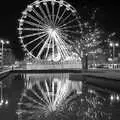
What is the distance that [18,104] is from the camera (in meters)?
12.2

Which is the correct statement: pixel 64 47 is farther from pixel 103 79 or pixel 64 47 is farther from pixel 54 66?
pixel 103 79

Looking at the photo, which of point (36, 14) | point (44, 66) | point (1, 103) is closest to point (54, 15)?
point (36, 14)

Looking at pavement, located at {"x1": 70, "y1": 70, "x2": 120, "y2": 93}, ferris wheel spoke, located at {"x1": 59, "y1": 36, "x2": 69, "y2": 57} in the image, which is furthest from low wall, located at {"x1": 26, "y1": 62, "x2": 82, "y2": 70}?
pavement, located at {"x1": 70, "y1": 70, "x2": 120, "y2": 93}

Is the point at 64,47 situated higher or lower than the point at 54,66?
higher

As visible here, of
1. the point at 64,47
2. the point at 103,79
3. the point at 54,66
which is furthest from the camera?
the point at 54,66

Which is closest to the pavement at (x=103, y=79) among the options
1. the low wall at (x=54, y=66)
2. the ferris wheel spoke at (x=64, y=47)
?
the ferris wheel spoke at (x=64, y=47)

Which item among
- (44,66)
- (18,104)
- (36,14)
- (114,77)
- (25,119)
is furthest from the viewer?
(44,66)

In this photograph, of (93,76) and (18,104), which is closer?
(18,104)

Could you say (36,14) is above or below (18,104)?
above

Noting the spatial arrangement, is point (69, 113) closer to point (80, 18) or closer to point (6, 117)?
point (6, 117)

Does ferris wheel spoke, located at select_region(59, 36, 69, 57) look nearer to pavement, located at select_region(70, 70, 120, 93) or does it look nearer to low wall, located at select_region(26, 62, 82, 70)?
low wall, located at select_region(26, 62, 82, 70)

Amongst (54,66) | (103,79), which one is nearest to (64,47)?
(54,66)

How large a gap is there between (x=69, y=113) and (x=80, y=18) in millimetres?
35858

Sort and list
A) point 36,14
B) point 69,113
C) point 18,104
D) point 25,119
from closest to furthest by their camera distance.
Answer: point 25,119, point 69,113, point 18,104, point 36,14
